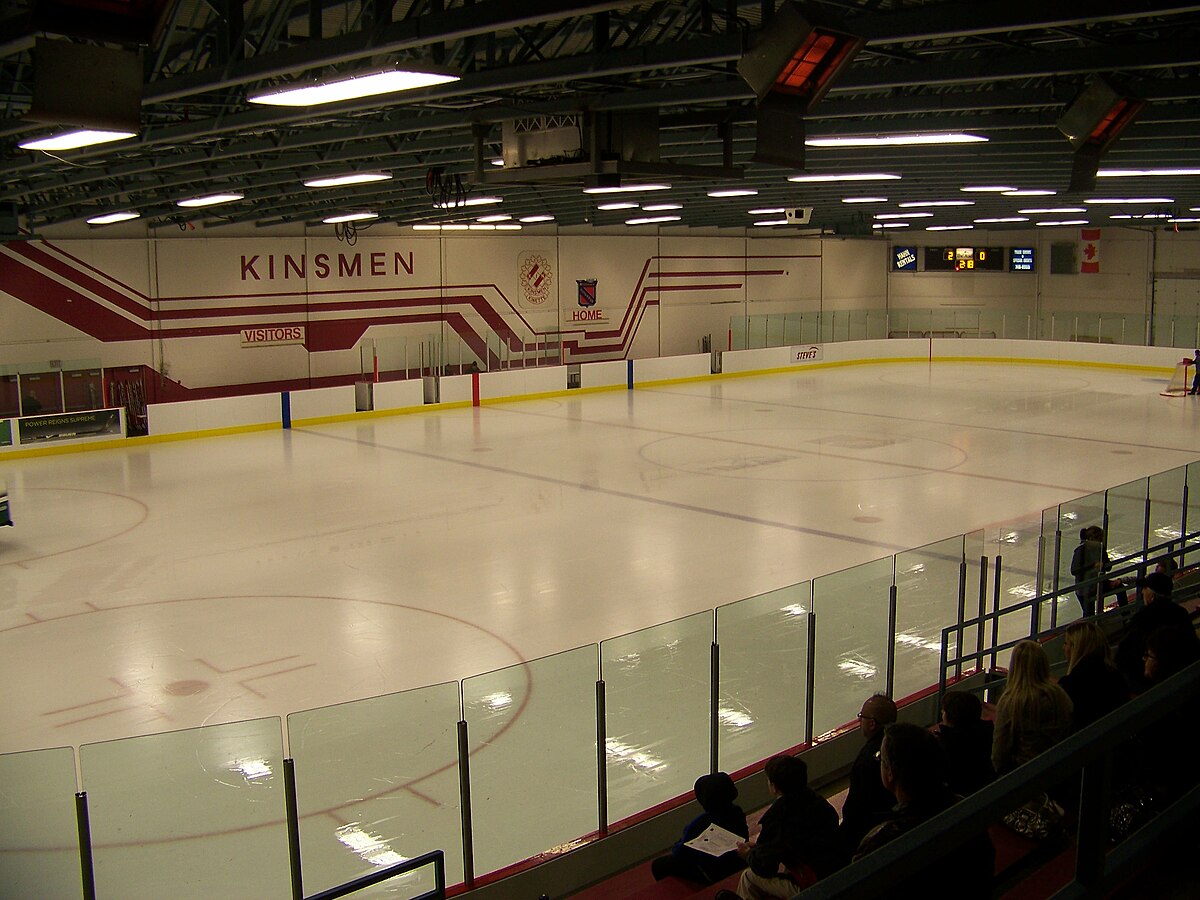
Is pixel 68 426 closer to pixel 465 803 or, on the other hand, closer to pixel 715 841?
pixel 465 803

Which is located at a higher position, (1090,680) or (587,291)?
(587,291)

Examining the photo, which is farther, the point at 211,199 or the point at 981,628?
the point at 211,199

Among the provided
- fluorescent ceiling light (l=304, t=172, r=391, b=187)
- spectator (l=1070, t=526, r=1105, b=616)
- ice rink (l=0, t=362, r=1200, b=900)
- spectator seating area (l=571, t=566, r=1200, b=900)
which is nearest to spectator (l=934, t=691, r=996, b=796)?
spectator seating area (l=571, t=566, r=1200, b=900)

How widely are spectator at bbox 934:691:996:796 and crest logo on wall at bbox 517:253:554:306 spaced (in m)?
30.6

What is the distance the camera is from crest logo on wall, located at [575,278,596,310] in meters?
36.3

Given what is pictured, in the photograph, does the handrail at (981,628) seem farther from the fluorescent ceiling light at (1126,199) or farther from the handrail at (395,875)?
the fluorescent ceiling light at (1126,199)

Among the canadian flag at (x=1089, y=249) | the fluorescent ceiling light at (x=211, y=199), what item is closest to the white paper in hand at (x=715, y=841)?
the fluorescent ceiling light at (x=211, y=199)

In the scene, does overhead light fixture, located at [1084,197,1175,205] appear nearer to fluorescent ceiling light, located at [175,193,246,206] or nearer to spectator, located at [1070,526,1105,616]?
spectator, located at [1070,526,1105,616]

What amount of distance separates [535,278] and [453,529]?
21.0 m

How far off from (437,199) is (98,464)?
7.99 m

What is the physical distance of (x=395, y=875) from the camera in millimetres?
5156

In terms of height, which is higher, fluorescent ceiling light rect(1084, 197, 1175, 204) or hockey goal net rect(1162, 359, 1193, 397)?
fluorescent ceiling light rect(1084, 197, 1175, 204)

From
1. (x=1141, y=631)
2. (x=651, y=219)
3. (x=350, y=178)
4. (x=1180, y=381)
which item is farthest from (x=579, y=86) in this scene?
(x=1180, y=381)

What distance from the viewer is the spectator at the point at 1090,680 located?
16.4 feet
